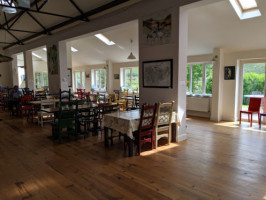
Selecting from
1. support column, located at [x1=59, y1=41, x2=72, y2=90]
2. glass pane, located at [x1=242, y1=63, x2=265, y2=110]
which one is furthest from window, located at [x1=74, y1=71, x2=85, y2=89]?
glass pane, located at [x1=242, y1=63, x2=265, y2=110]

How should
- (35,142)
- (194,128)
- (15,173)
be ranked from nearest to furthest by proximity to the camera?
(15,173), (35,142), (194,128)

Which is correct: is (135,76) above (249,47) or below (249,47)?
below

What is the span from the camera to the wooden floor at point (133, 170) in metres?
2.50

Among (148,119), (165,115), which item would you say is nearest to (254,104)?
(165,115)

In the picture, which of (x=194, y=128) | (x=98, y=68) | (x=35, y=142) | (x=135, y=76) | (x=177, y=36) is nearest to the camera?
(x=177, y=36)

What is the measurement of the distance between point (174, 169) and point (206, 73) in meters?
5.34

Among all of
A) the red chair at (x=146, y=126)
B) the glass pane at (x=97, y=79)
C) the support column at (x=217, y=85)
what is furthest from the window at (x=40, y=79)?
the red chair at (x=146, y=126)

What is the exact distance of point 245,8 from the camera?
16.2ft

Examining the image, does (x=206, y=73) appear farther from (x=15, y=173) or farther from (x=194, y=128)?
(x=15, y=173)

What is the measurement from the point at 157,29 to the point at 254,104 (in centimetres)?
413

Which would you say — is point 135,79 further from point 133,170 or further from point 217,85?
point 133,170

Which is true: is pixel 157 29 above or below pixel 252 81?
above

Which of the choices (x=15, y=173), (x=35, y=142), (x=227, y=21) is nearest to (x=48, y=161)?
(x=15, y=173)

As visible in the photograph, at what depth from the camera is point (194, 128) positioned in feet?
18.9
